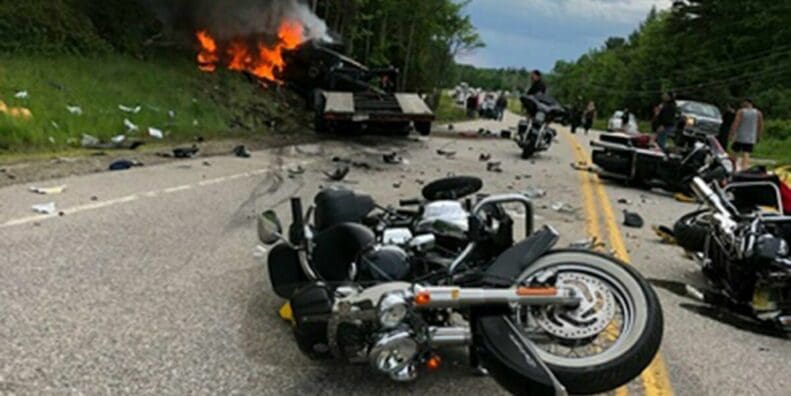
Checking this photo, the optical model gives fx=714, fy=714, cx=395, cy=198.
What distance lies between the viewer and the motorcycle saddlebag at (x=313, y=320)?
337 centimetres

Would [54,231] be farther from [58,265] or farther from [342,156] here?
[342,156]

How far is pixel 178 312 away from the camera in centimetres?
443

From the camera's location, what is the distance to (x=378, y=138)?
18312 millimetres

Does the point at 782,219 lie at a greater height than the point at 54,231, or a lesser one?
greater

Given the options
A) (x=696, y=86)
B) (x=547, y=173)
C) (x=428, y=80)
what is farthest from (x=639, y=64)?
(x=547, y=173)

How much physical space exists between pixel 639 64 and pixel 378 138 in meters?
70.4

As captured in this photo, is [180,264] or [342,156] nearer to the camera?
[180,264]

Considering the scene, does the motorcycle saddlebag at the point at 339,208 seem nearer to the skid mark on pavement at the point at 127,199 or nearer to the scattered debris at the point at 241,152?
the skid mark on pavement at the point at 127,199

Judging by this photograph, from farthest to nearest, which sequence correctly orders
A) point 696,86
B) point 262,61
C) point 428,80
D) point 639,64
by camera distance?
point 639,64 < point 696,86 < point 428,80 < point 262,61

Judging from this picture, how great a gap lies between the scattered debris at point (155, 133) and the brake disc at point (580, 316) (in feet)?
39.3

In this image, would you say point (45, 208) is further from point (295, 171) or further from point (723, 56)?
point (723, 56)

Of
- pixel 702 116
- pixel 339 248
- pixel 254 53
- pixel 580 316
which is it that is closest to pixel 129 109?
pixel 254 53

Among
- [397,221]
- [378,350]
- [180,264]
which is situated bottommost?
[180,264]

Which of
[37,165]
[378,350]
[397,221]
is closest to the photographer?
[378,350]
